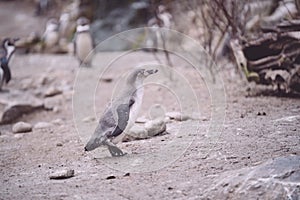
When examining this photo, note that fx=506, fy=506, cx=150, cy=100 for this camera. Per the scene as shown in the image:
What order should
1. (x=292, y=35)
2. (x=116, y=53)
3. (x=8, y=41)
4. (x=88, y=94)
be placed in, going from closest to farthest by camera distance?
(x=292, y=35), (x=88, y=94), (x=8, y=41), (x=116, y=53)

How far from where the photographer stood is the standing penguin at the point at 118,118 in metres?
3.19

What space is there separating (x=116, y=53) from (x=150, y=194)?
326 inches

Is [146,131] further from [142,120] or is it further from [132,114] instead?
[142,120]

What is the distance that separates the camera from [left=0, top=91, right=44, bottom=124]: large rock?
20.1 ft

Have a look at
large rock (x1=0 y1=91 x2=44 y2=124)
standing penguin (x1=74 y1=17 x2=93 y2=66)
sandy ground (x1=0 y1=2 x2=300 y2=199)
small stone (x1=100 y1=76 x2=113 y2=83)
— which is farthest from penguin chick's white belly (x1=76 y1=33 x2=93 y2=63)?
sandy ground (x1=0 y1=2 x2=300 y2=199)

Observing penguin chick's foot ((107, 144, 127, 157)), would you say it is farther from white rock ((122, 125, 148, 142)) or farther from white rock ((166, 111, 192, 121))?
white rock ((166, 111, 192, 121))

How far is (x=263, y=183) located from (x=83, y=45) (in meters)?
7.59

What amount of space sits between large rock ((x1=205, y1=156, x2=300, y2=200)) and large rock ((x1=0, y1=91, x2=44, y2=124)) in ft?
13.3

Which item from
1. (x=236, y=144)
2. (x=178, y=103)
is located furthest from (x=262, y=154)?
(x=178, y=103)

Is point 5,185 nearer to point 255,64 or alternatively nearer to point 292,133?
point 292,133

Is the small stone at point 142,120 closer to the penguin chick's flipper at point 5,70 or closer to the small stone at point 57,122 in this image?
the small stone at point 57,122

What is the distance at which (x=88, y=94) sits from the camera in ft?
22.4

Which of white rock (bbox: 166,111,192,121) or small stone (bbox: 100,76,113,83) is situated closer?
white rock (bbox: 166,111,192,121)

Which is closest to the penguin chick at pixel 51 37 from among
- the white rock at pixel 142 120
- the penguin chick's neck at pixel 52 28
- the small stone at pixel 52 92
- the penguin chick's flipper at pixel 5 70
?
the penguin chick's neck at pixel 52 28
